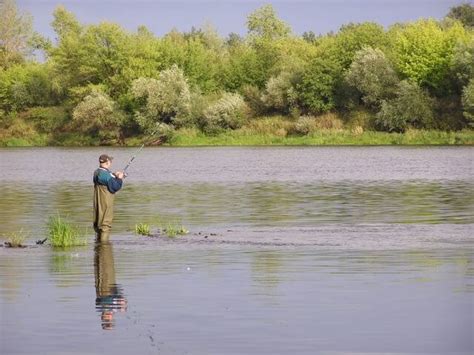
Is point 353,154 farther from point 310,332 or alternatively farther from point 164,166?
point 310,332

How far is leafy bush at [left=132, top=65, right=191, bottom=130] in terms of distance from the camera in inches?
3789

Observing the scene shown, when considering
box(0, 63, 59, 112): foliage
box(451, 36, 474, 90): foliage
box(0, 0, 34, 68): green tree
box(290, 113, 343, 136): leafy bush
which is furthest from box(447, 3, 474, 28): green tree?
box(290, 113, 343, 136): leafy bush

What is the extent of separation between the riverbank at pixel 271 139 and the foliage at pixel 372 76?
3.37 metres

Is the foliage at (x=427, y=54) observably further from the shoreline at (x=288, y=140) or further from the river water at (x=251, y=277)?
the river water at (x=251, y=277)

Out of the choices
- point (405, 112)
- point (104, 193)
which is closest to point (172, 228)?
point (104, 193)

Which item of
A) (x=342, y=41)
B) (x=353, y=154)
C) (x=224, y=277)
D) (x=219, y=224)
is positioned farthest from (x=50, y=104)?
(x=224, y=277)

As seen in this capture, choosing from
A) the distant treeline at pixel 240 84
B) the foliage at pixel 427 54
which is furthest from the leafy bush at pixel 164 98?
the foliage at pixel 427 54

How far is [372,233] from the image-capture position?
2469 cm

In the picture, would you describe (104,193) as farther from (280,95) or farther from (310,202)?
(280,95)

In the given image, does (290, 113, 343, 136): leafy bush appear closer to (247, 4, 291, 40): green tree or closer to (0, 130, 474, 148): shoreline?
(0, 130, 474, 148): shoreline

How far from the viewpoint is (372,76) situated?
9612 centimetres

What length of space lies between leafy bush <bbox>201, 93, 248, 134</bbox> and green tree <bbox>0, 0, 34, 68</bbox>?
3323 cm

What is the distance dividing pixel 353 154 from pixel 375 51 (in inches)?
1003

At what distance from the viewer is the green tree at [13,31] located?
410 ft
